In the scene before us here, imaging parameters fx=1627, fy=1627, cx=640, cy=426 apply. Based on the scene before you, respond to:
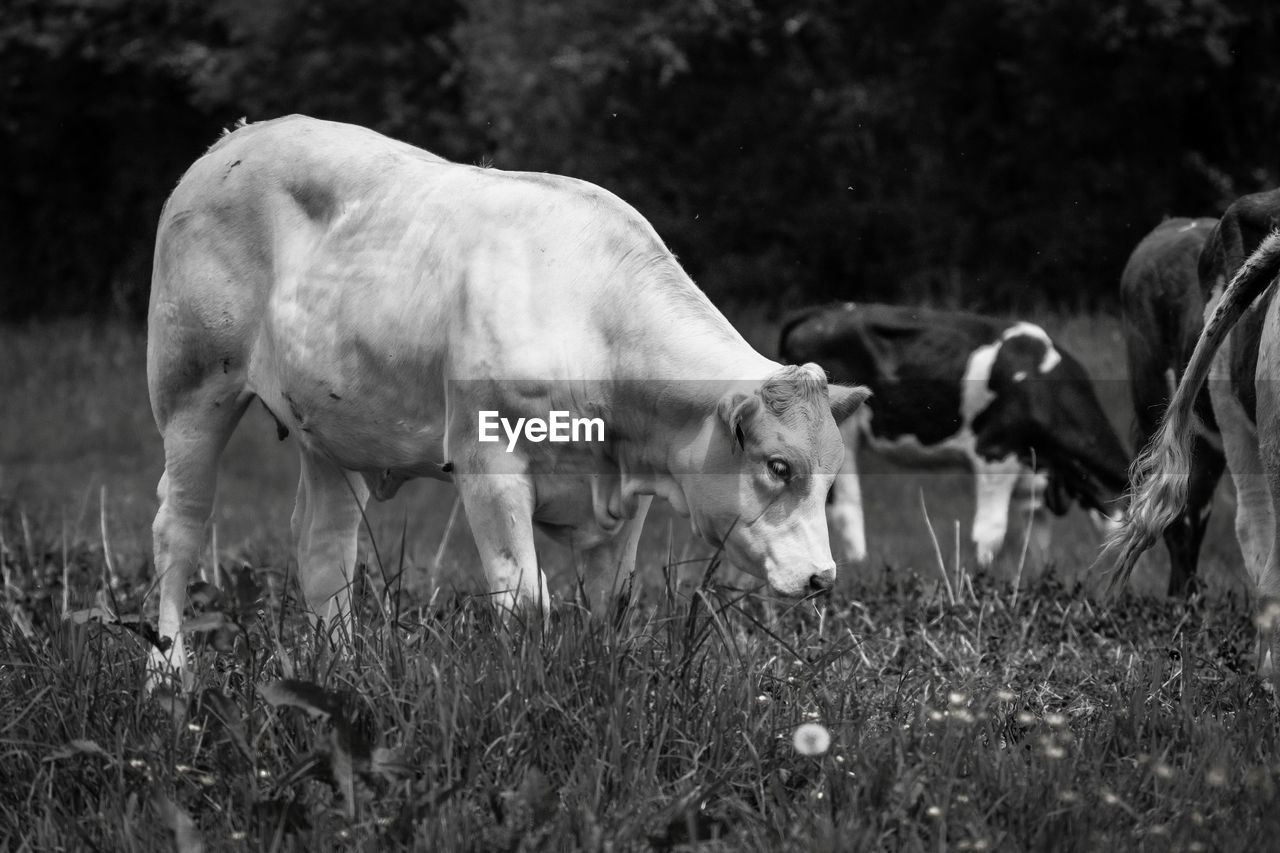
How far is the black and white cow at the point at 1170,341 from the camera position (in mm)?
6643

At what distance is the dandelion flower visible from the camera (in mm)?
3248

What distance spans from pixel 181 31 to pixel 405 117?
336cm

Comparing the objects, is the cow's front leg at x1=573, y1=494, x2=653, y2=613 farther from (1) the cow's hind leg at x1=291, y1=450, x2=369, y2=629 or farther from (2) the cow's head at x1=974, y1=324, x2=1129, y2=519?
(2) the cow's head at x1=974, y1=324, x2=1129, y2=519

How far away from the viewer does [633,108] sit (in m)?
16.4

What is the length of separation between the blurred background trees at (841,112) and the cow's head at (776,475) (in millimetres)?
11238

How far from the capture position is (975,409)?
856 cm

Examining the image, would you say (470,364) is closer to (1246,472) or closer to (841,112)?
(1246,472)

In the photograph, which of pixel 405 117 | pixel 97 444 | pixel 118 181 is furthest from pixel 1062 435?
pixel 118 181

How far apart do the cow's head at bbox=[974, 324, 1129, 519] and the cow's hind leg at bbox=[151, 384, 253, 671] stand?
4663 millimetres

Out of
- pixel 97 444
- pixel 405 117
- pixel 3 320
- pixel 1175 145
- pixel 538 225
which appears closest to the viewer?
pixel 538 225

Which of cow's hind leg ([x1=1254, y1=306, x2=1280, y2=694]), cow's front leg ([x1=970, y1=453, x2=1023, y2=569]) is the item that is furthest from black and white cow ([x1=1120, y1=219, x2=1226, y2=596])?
cow's hind leg ([x1=1254, y1=306, x2=1280, y2=694])

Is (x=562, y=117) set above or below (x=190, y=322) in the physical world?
below

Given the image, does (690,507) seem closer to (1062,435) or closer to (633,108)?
(1062,435)

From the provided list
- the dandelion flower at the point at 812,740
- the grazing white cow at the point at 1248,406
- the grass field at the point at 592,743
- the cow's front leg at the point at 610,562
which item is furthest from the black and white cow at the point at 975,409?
the dandelion flower at the point at 812,740
